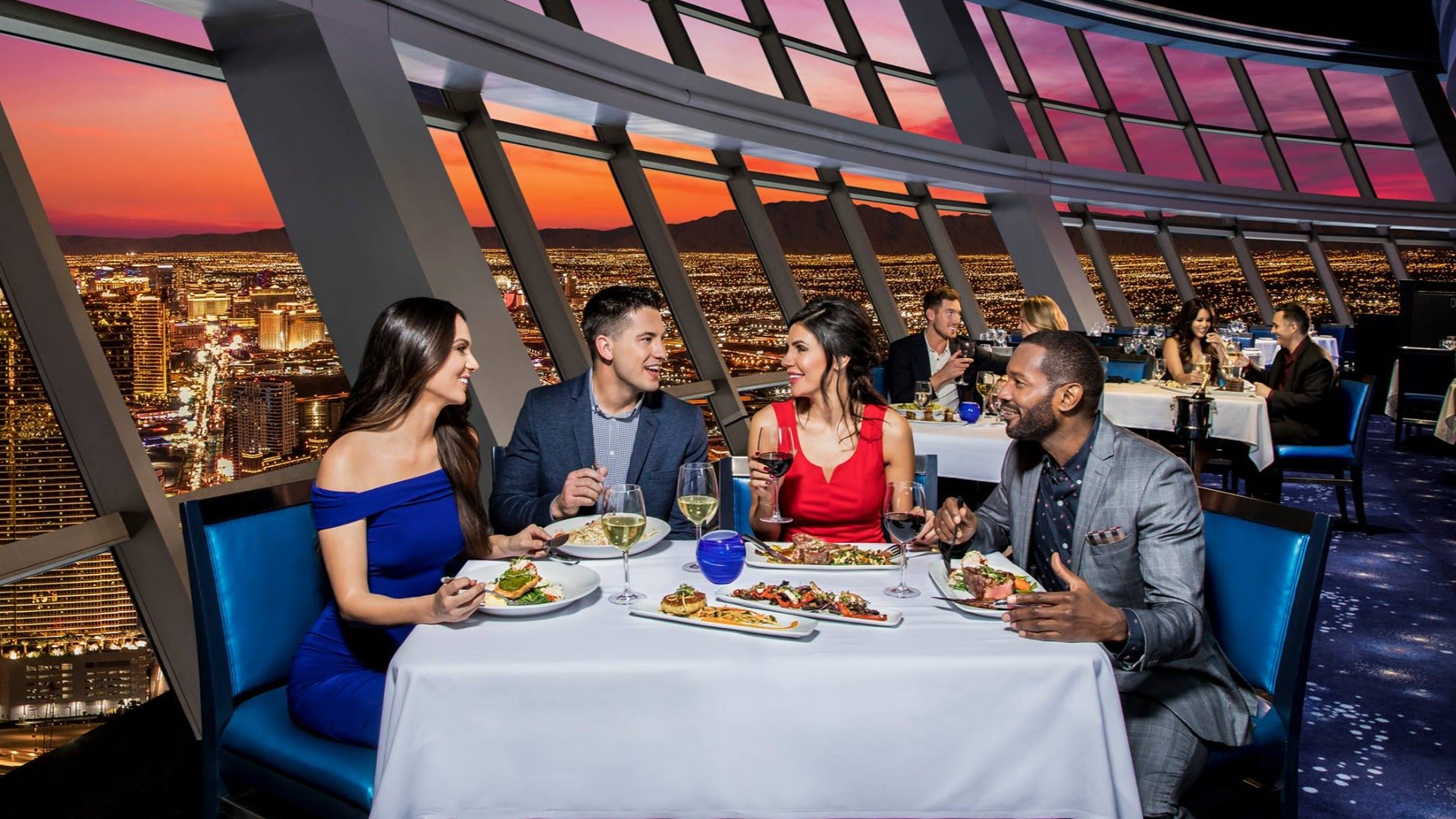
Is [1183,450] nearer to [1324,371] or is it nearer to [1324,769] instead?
[1324,371]

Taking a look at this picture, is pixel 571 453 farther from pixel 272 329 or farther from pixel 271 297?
pixel 271 297

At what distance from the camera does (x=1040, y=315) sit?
5977mm

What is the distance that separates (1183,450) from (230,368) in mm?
5237

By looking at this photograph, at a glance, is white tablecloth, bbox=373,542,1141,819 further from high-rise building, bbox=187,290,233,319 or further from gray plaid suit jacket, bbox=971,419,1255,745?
high-rise building, bbox=187,290,233,319

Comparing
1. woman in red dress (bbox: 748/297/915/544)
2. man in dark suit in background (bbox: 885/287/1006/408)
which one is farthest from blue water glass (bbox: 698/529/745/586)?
man in dark suit in background (bbox: 885/287/1006/408)

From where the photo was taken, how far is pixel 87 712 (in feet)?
10.0

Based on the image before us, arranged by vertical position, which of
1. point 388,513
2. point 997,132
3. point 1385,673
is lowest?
point 1385,673

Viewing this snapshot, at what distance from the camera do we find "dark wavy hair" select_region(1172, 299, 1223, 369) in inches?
246

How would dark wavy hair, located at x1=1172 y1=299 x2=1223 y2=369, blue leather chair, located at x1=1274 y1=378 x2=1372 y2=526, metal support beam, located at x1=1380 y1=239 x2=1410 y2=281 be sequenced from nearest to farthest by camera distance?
blue leather chair, located at x1=1274 y1=378 x2=1372 y2=526 < dark wavy hair, located at x1=1172 y1=299 x2=1223 y2=369 < metal support beam, located at x1=1380 y1=239 x2=1410 y2=281

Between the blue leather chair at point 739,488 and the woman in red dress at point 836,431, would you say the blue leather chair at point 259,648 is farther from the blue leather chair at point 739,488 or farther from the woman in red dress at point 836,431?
the woman in red dress at point 836,431

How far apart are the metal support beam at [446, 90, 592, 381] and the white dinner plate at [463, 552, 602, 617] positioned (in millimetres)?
3637

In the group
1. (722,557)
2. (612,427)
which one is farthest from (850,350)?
(722,557)

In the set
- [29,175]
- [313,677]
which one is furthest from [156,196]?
[313,677]

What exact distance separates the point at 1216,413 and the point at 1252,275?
35.2 feet
